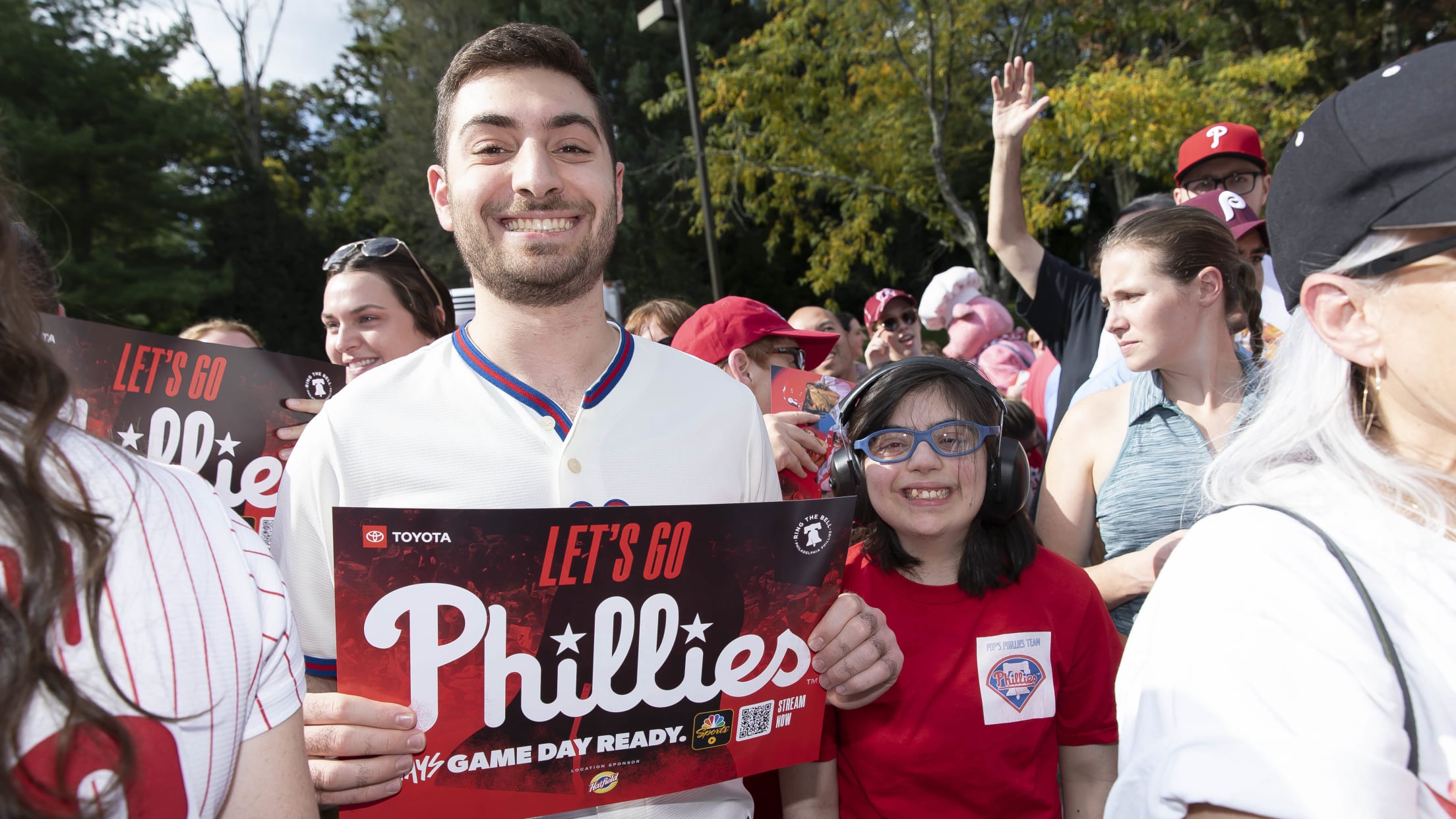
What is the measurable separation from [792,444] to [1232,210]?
8.27ft

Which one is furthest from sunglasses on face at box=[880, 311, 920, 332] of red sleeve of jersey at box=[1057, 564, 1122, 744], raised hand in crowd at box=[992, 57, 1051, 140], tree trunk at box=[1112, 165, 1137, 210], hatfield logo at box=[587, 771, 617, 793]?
tree trunk at box=[1112, 165, 1137, 210]

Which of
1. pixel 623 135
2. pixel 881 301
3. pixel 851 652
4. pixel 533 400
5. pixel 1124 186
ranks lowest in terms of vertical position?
pixel 851 652

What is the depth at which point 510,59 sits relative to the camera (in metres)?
1.90

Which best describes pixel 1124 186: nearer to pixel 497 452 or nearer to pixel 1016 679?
pixel 1016 679

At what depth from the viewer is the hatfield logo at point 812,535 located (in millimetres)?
1802

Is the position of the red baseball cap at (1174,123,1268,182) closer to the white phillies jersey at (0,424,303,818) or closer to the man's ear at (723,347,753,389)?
the man's ear at (723,347,753,389)

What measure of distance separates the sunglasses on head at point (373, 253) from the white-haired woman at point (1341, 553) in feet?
9.48

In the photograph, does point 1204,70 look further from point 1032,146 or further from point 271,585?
point 271,585

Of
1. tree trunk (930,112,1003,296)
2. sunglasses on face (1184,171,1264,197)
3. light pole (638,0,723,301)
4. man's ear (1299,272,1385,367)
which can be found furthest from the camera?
tree trunk (930,112,1003,296)

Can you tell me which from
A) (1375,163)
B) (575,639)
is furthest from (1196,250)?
(575,639)

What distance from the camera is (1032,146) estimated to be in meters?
13.8

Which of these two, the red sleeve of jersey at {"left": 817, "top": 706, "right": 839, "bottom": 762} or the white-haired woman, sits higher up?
the white-haired woman

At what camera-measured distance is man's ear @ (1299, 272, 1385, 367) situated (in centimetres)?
114

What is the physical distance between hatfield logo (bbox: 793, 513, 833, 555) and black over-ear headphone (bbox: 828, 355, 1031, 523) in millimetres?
547
